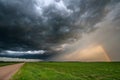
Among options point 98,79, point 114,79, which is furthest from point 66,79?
point 114,79

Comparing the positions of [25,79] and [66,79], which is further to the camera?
[66,79]

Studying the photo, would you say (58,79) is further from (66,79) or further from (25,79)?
(25,79)

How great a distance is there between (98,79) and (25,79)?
11.5m

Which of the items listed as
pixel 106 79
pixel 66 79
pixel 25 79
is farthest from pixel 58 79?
pixel 106 79

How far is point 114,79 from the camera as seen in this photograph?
25.5 meters

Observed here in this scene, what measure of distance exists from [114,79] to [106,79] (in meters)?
1.23

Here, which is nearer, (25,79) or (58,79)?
(25,79)

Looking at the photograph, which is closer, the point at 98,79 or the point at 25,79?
the point at 25,79

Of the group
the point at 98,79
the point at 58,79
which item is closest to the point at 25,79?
the point at 58,79

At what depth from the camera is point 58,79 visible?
81.1 feet

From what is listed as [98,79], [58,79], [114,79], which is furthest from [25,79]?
[114,79]

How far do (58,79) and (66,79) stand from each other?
1224mm

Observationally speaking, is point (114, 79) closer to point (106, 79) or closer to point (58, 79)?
point (106, 79)

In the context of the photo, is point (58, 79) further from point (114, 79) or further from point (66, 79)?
point (114, 79)
